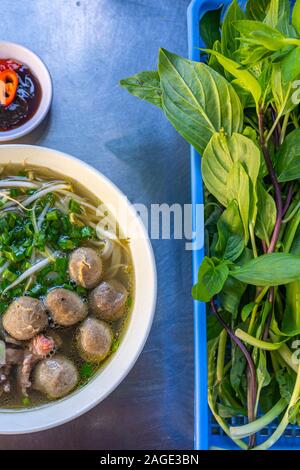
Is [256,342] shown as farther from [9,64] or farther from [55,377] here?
[9,64]

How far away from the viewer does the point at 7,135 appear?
3.89 ft

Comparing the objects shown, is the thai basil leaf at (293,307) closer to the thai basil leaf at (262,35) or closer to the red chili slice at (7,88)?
the thai basil leaf at (262,35)

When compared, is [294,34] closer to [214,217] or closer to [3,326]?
[214,217]

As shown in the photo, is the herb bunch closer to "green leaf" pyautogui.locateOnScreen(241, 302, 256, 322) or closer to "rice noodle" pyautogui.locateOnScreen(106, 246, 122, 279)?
Answer: "green leaf" pyautogui.locateOnScreen(241, 302, 256, 322)

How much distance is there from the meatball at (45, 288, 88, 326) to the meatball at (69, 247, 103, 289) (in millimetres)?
38

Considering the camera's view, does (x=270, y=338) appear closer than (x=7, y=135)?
Yes

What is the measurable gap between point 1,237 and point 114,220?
0.83 ft

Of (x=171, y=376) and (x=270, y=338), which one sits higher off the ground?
(x=270, y=338)

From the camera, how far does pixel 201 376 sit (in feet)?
3.25

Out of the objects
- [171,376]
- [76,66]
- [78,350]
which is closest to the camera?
[78,350]

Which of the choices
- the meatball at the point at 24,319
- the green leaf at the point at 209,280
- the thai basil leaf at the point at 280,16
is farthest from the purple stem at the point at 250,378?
the thai basil leaf at the point at 280,16

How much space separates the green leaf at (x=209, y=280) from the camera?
92 cm

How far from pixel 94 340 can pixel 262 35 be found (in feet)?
2.20

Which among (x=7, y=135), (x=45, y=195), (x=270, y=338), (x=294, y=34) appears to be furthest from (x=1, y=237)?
(x=294, y=34)
